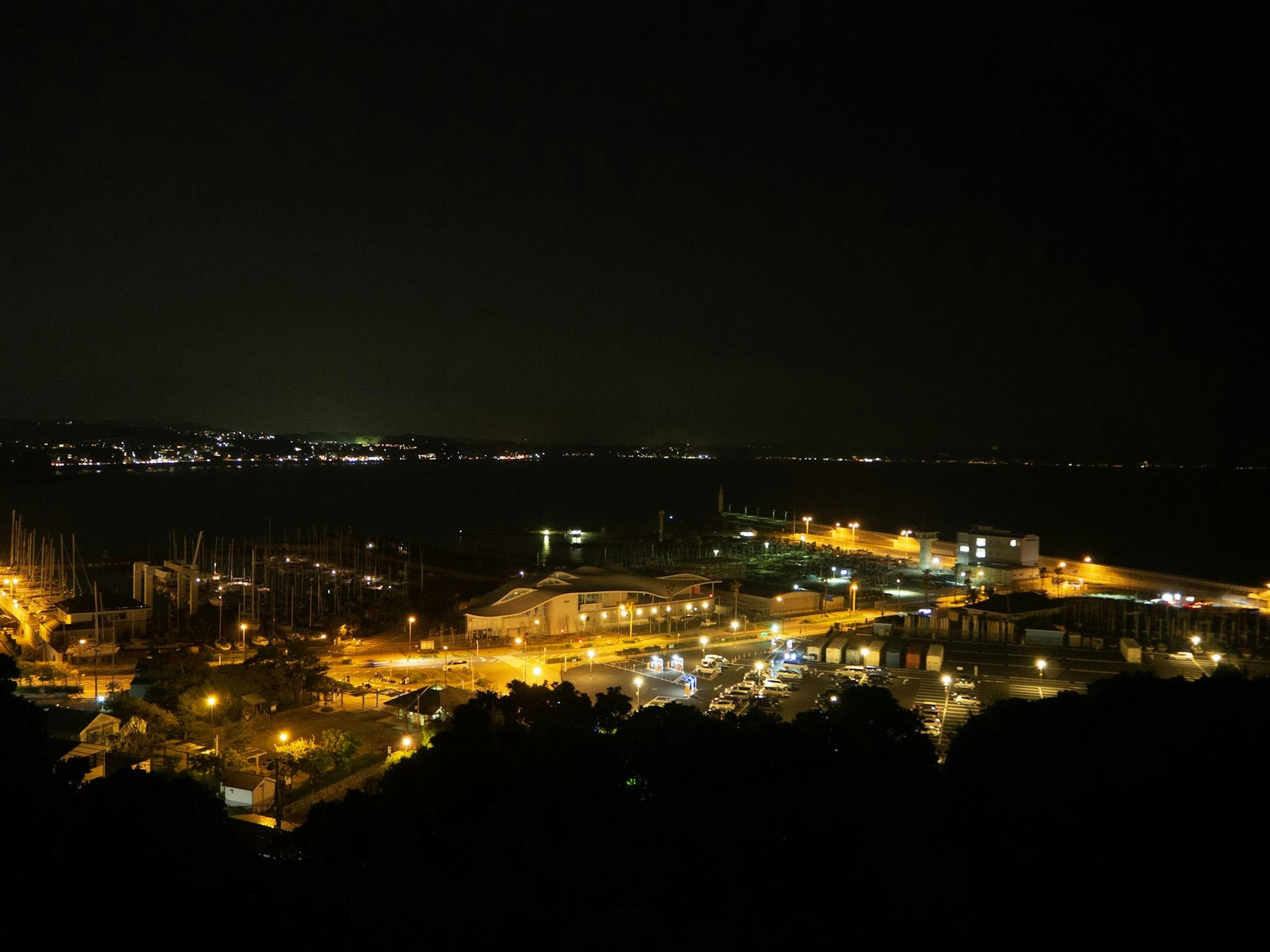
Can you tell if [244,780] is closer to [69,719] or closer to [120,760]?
[120,760]

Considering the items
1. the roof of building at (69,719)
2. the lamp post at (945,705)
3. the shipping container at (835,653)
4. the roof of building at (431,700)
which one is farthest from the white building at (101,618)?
the lamp post at (945,705)

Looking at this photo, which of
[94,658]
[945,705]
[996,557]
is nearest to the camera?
[945,705]

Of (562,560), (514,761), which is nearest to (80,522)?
(562,560)

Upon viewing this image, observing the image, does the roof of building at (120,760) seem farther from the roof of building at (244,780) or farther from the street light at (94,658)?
the street light at (94,658)

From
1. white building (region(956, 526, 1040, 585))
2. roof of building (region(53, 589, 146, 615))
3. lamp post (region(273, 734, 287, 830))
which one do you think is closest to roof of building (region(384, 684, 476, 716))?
lamp post (region(273, 734, 287, 830))

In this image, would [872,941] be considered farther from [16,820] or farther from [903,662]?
[903,662]

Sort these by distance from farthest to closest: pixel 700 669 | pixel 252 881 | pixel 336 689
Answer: pixel 700 669 → pixel 336 689 → pixel 252 881

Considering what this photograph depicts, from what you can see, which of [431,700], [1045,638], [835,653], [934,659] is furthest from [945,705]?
[431,700]
